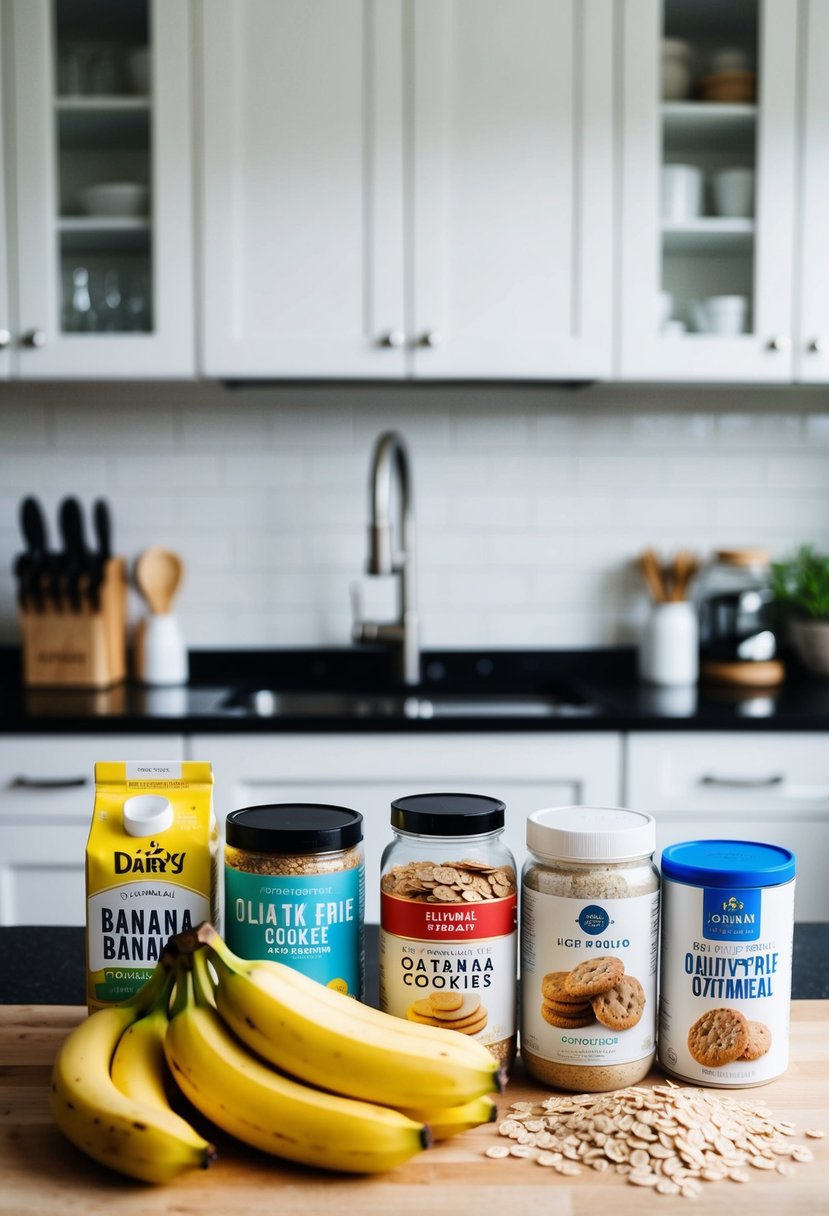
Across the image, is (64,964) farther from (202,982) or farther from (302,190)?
(302,190)

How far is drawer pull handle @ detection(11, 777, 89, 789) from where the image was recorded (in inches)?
90.3

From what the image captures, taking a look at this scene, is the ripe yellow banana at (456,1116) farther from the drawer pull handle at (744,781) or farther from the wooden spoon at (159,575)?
the wooden spoon at (159,575)

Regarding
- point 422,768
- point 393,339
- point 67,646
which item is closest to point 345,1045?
point 422,768

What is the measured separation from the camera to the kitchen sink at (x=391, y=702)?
2.66m

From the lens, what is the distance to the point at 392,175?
8.24 ft

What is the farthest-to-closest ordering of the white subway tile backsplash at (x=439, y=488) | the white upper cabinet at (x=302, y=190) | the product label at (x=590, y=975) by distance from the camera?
the white subway tile backsplash at (x=439, y=488) < the white upper cabinet at (x=302, y=190) < the product label at (x=590, y=975)

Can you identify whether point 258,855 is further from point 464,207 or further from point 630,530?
point 630,530

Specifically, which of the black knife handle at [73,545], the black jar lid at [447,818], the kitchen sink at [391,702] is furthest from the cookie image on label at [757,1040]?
the black knife handle at [73,545]

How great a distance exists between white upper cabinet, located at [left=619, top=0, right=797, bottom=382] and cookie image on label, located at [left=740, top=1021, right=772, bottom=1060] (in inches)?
75.0

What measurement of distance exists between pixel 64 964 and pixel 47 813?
1241mm

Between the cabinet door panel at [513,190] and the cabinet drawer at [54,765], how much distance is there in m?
0.97

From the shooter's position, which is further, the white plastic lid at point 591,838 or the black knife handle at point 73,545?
the black knife handle at point 73,545

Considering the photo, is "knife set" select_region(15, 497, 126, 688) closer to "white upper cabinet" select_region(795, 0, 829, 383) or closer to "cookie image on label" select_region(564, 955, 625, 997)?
"white upper cabinet" select_region(795, 0, 829, 383)

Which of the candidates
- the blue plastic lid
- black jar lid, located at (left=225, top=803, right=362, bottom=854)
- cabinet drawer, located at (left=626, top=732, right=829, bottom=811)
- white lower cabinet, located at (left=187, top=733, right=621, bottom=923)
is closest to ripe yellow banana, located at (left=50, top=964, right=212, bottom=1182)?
black jar lid, located at (left=225, top=803, right=362, bottom=854)
